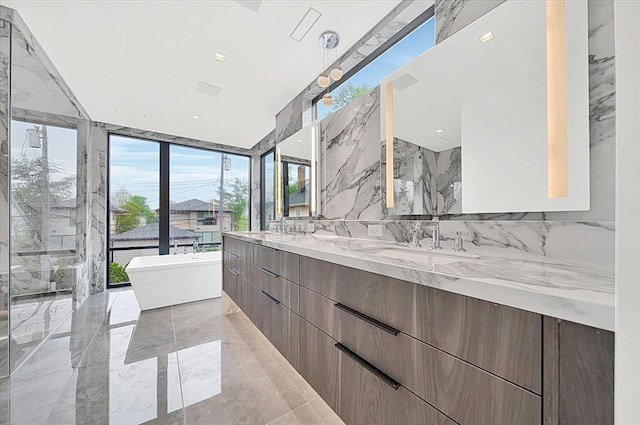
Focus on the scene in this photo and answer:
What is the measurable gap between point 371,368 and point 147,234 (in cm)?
460

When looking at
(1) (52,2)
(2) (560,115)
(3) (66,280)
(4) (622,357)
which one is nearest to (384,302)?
(4) (622,357)

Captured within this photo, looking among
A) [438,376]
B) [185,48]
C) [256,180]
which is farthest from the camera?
[256,180]

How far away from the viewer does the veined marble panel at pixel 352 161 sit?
197 centimetres

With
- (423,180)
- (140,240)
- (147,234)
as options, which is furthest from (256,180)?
(423,180)

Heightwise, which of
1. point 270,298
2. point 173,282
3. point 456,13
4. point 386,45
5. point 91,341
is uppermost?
point 386,45

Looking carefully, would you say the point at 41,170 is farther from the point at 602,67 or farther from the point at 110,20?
the point at 602,67

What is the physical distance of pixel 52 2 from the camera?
175cm

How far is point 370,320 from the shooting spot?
0.93 meters

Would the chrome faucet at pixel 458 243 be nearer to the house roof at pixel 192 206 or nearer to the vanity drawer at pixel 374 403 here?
the vanity drawer at pixel 374 403

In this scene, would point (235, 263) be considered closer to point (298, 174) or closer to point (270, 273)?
point (270, 273)

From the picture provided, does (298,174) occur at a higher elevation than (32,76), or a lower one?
Answer: lower

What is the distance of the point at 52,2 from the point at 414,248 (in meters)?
2.88

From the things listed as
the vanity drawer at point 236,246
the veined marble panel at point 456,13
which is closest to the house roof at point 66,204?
the vanity drawer at point 236,246

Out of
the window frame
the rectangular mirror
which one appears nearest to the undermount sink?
the rectangular mirror
